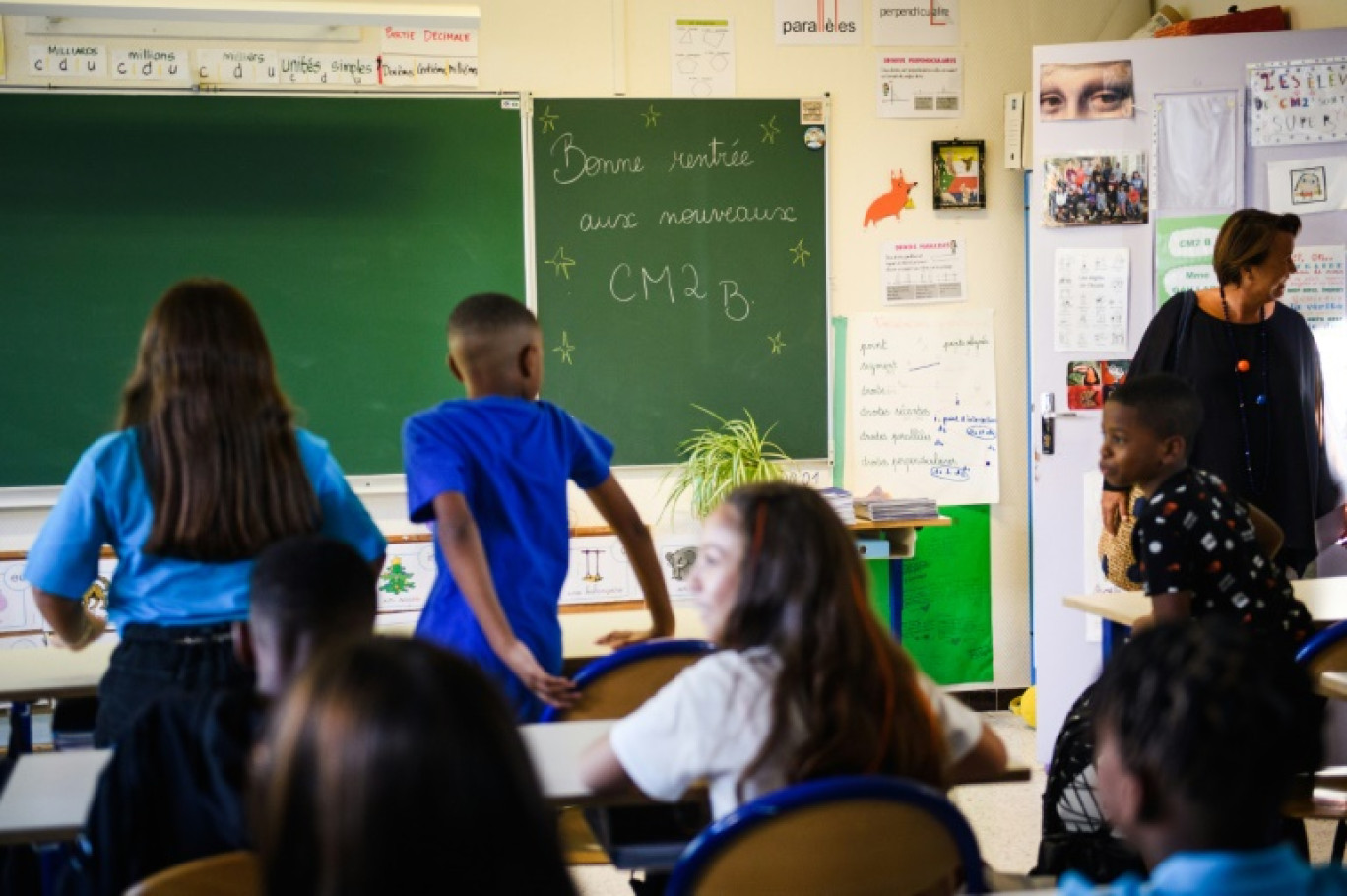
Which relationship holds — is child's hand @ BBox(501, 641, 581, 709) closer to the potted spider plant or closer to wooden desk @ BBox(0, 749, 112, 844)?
wooden desk @ BBox(0, 749, 112, 844)

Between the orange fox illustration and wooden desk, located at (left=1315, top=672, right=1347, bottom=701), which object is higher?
the orange fox illustration

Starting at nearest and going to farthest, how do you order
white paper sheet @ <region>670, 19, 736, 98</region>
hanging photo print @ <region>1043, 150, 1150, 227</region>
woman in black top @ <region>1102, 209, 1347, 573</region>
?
1. woman in black top @ <region>1102, 209, 1347, 573</region>
2. hanging photo print @ <region>1043, 150, 1150, 227</region>
3. white paper sheet @ <region>670, 19, 736, 98</region>

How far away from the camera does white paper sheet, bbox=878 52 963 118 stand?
5.26 meters

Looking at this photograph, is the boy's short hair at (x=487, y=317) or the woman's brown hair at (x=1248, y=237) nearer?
the boy's short hair at (x=487, y=317)

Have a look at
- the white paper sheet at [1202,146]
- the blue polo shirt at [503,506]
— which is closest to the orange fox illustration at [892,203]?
the white paper sheet at [1202,146]

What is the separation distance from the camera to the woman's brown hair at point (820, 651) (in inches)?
63.6

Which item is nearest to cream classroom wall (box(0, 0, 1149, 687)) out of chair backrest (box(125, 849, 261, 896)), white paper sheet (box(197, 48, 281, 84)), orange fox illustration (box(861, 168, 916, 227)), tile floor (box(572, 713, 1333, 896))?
orange fox illustration (box(861, 168, 916, 227))

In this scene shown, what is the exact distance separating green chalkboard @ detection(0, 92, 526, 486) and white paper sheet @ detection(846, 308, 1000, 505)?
1384 millimetres

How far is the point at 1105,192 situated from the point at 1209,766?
3.66 meters

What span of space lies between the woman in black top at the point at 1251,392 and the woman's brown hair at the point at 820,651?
2456 millimetres

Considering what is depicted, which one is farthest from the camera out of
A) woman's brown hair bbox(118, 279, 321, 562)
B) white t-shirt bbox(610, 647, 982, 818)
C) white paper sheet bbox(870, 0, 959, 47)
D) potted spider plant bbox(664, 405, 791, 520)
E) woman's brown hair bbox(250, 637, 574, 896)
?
white paper sheet bbox(870, 0, 959, 47)

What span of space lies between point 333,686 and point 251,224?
4270mm

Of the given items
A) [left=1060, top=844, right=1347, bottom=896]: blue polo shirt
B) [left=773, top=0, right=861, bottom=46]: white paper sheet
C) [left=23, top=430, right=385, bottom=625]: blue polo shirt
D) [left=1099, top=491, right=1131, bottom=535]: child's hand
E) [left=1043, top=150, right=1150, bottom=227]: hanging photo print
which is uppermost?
[left=773, top=0, right=861, bottom=46]: white paper sheet

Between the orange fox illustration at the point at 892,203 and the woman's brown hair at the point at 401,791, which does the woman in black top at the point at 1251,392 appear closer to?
the orange fox illustration at the point at 892,203
